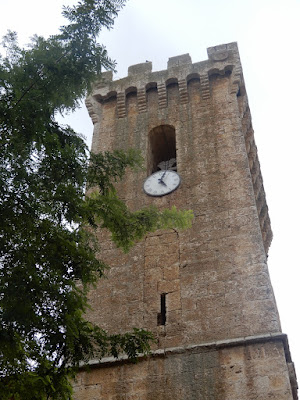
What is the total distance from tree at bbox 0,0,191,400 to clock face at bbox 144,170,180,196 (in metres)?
6.06

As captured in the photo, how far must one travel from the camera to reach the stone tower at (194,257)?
856 cm

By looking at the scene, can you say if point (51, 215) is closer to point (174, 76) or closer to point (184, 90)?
point (184, 90)

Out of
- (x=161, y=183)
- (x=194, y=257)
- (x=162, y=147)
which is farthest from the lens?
(x=162, y=147)

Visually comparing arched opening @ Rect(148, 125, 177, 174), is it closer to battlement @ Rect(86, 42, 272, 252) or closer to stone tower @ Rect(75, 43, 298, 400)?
stone tower @ Rect(75, 43, 298, 400)

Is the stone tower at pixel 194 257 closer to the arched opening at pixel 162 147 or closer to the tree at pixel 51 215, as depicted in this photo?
the arched opening at pixel 162 147

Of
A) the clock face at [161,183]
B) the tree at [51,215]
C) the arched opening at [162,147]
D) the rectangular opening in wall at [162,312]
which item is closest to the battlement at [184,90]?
the arched opening at [162,147]

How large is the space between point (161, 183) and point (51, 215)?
7.44 m

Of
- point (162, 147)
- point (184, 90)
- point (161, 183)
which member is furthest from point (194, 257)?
point (184, 90)

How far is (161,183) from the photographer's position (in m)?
12.9

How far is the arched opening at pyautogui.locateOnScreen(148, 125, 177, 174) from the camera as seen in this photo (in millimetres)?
14688

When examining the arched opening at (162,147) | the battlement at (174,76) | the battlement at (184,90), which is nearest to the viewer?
the arched opening at (162,147)

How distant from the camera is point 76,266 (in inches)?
219

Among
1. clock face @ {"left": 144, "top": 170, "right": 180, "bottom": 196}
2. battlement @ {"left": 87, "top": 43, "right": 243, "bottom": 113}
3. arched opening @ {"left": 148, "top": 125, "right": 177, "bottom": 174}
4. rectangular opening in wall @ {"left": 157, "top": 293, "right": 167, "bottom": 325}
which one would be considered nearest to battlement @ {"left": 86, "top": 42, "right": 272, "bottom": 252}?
battlement @ {"left": 87, "top": 43, "right": 243, "bottom": 113}

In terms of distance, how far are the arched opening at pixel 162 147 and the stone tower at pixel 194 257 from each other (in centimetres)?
3
